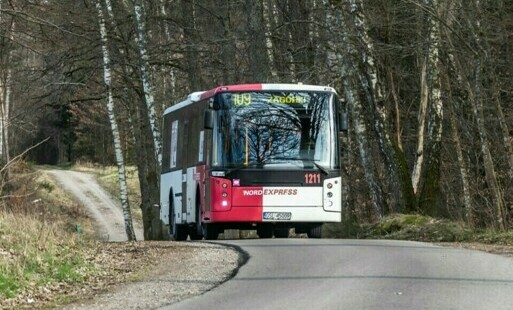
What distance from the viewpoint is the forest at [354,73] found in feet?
91.5

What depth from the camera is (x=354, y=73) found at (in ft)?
97.6

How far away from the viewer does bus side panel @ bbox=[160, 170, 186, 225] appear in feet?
91.8

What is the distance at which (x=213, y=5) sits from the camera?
37.6m

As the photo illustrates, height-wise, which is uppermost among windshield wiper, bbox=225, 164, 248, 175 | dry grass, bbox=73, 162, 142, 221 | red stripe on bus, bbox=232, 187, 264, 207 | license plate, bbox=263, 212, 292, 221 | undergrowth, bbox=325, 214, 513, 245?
dry grass, bbox=73, 162, 142, 221

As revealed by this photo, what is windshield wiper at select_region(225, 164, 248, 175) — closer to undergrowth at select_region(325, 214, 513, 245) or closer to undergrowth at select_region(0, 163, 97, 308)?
undergrowth at select_region(325, 214, 513, 245)

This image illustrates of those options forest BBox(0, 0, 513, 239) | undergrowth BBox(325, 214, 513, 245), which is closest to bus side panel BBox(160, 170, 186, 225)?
forest BBox(0, 0, 513, 239)

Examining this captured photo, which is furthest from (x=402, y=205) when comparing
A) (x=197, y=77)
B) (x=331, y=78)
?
(x=197, y=77)

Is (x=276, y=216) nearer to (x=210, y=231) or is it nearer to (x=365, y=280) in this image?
(x=210, y=231)

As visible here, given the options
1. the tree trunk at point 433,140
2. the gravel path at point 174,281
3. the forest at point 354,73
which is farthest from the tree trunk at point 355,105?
the gravel path at point 174,281

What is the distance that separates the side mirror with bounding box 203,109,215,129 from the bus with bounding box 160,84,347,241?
0.02 metres

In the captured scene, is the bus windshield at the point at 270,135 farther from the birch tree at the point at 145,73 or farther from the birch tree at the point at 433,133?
the birch tree at the point at 145,73

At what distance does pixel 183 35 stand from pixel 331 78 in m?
5.92

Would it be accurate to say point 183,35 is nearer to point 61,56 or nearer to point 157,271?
point 61,56

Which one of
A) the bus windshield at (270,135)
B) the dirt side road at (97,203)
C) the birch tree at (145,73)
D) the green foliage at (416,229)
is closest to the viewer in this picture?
the green foliage at (416,229)
